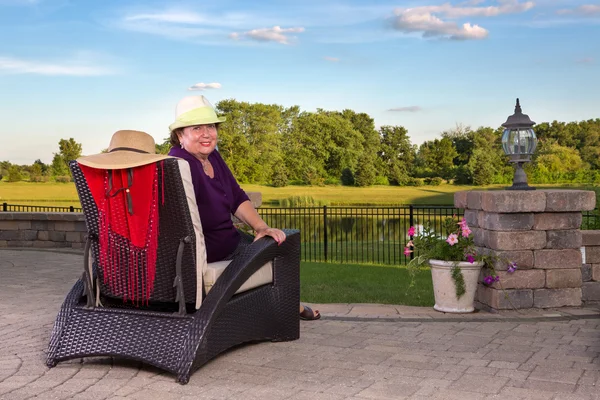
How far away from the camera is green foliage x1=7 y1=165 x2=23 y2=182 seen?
29.6 m

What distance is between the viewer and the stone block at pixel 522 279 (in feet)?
19.7

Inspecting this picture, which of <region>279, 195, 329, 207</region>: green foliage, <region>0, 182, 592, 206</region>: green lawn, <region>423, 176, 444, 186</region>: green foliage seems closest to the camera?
<region>279, 195, 329, 207</region>: green foliage

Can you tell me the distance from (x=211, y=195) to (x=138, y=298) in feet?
2.59

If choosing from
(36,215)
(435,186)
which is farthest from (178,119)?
(435,186)

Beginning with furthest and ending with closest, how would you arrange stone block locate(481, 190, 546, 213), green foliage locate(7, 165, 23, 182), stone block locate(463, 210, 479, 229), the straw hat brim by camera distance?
green foliage locate(7, 165, 23, 182) < stone block locate(463, 210, 479, 229) < stone block locate(481, 190, 546, 213) < the straw hat brim

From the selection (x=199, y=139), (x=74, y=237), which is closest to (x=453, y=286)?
(x=199, y=139)

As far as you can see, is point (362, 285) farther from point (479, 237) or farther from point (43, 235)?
point (43, 235)

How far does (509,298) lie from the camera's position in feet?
19.7

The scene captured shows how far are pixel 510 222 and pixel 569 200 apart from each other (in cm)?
55

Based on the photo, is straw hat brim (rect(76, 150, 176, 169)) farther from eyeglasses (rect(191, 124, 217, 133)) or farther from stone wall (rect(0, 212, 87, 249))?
stone wall (rect(0, 212, 87, 249))

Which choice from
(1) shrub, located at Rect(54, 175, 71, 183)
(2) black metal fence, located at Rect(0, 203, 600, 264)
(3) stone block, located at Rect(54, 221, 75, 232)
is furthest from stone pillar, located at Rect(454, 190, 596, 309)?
(1) shrub, located at Rect(54, 175, 71, 183)

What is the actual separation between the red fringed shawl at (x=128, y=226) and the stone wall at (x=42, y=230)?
837cm

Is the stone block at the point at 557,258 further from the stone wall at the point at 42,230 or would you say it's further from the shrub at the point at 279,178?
the shrub at the point at 279,178

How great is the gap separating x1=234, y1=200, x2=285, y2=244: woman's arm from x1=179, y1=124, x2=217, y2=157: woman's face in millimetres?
572
